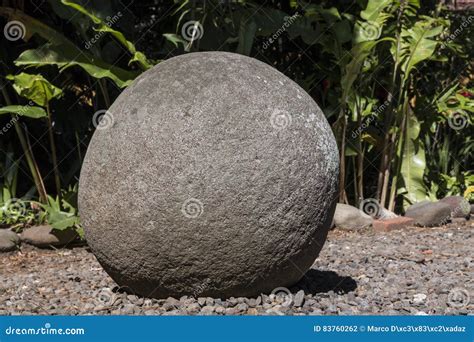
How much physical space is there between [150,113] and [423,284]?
7.42 feet

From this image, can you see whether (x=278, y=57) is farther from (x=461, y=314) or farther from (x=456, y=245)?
(x=461, y=314)

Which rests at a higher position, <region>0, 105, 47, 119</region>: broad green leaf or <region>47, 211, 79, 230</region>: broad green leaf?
<region>0, 105, 47, 119</region>: broad green leaf

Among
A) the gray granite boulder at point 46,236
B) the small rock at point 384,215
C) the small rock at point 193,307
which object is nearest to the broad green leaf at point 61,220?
the gray granite boulder at point 46,236

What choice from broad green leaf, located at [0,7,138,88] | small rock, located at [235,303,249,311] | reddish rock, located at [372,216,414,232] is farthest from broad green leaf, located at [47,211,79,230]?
reddish rock, located at [372,216,414,232]

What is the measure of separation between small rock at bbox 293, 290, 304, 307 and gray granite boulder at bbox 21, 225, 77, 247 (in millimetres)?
3297

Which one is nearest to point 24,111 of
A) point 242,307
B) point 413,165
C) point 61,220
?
point 61,220

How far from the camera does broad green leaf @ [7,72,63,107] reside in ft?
20.9

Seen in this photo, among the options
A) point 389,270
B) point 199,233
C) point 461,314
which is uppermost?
point 199,233

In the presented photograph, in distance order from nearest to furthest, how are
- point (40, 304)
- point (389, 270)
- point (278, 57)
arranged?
1. point (40, 304)
2. point (389, 270)
3. point (278, 57)

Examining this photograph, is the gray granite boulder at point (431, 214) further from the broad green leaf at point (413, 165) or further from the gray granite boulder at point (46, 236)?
the gray granite boulder at point (46, 236)

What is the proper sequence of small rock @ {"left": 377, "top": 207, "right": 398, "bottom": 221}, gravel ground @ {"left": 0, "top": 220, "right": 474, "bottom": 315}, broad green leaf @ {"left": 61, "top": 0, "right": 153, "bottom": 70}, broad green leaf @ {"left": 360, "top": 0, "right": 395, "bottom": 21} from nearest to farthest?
gravel ground @ {"left": 0, "top": 220, "right": 474, "bottom": 315} → broad green leaf @ {"left": 61, "top": 0, "right": 153, "bottom": 70} → broad green leaf @ {"left": 360, "top": 0, "right": 395, "bottom": 21} → small rock @ {"left": 377, "top": 207, "right": 398, "bottom": 221}

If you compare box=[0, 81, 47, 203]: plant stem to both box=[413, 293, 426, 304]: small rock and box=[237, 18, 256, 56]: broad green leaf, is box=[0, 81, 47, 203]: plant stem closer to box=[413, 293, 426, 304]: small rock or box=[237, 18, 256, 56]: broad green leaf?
box=[237, 18, 256, 56]: broad green leaf

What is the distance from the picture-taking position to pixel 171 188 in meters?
3.79

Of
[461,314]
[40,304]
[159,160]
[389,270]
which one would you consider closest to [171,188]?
[159,160]
